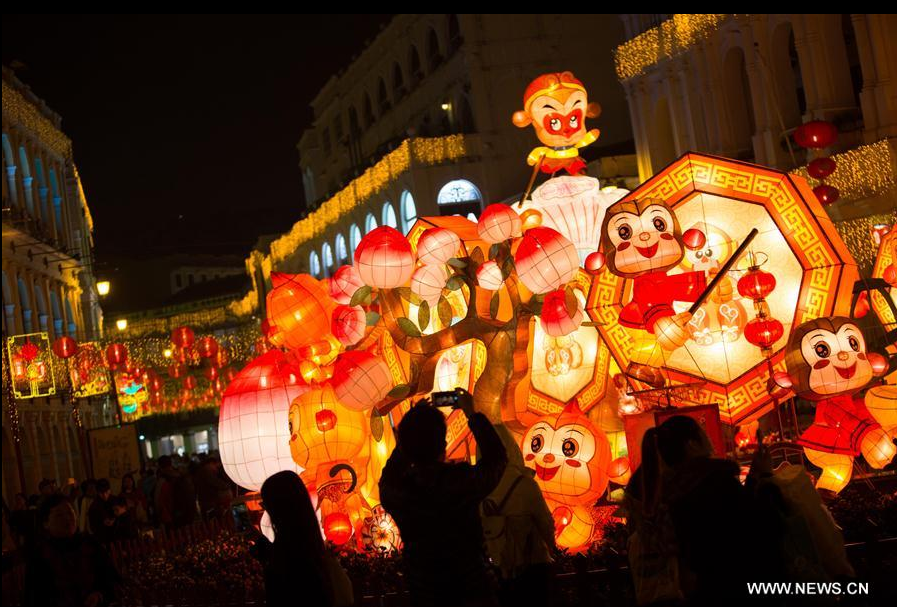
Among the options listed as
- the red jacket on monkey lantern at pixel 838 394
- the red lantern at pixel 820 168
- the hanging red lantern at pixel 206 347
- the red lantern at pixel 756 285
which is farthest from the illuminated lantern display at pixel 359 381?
the hanging red lantern at pixel 206 347

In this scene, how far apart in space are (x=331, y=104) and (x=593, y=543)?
48.1 meters

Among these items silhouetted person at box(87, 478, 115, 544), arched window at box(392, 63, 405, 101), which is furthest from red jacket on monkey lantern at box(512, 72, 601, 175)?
arched window at box(392, 63, 405, 101)

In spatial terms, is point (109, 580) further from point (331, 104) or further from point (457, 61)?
point (331, 104)

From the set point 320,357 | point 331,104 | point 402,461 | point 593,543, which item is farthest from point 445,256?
point 331,104

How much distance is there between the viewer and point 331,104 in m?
57.9

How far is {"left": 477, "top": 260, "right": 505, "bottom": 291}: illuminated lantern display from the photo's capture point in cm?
1200

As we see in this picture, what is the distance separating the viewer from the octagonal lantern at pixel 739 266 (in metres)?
11.9

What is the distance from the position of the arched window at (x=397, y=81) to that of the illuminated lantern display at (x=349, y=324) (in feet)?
123

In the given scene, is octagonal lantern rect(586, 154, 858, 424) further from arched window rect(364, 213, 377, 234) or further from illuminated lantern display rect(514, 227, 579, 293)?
arched window rect(364, 213, 377, 234)

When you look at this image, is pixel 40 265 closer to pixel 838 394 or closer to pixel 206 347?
pixel 206 347

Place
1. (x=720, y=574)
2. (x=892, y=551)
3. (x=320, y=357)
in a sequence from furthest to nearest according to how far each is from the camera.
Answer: (x=320, y=357) → (x=892, y=551) → (x=720, y=574)

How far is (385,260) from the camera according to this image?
1210 cm

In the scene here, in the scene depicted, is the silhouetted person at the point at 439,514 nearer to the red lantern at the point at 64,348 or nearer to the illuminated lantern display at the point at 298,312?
the illuminated lantern display at the point at 298,312

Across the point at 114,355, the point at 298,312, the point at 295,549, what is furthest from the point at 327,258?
the point at 295,549
